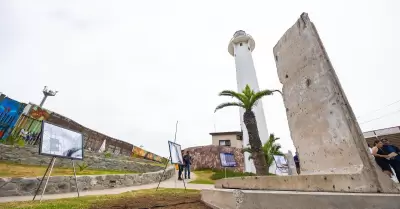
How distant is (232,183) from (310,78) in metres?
2.19

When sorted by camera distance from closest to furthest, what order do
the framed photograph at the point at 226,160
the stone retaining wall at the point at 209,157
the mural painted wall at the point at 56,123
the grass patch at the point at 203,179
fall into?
the mural painted wall at the point at 56,123
the grass patch at the point at 203,179
the framed photograph at the point at 226,160
the stone retaining wall at the point at 209,157

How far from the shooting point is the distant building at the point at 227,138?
32312 millimetres

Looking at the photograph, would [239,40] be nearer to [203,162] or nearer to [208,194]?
[203,162]

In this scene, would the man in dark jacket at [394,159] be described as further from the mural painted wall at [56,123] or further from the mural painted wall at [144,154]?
the mural painted wall at [144,154]

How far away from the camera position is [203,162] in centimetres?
2491

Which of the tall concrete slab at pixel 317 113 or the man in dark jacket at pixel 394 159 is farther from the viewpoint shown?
the man in dark jacket at pixel 394 159

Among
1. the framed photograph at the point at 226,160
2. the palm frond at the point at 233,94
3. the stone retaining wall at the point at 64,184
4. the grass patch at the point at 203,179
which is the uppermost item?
the palm frond at the point at 233,94

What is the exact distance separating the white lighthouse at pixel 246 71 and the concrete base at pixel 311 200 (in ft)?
72.7

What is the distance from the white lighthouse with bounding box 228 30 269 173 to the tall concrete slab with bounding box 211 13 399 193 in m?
21.0

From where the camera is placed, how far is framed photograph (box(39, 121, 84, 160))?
494 cm

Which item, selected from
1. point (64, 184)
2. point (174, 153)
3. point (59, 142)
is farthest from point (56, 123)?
point (174, 153)

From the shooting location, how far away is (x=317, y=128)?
2.92 metres

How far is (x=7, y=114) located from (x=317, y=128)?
45.3 ft

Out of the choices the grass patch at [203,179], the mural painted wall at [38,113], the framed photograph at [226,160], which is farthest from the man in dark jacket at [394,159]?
the mural painted wall at [38,113]
